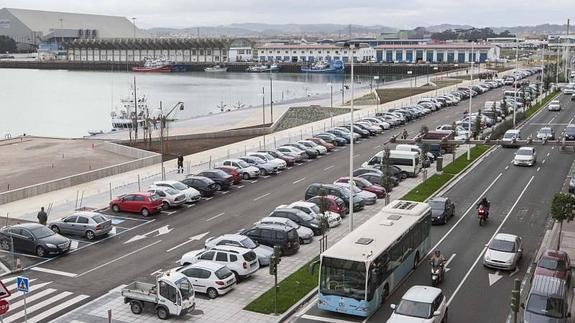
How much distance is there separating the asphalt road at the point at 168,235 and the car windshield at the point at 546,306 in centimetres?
522

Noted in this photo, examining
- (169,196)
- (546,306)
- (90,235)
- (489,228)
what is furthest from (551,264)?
(169,196)

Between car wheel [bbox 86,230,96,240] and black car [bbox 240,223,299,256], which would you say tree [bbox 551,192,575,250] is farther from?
car wheel [bbox 86,230,96,240]

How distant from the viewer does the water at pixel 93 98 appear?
10549 centimetres

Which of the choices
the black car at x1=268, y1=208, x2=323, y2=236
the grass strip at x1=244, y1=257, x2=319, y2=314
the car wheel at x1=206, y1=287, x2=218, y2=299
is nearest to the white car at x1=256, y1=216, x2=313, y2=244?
the black car at x1=268, y1=208, x2=323, y2=236

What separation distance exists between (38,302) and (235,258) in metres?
7.07

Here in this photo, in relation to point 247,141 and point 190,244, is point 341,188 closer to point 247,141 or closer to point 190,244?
point 190,244

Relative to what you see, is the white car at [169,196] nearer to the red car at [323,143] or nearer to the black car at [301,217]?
the black car at [301,217]

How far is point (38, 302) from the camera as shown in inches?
930

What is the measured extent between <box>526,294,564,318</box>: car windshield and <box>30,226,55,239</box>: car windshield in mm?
19912

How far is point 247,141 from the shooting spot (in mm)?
64125

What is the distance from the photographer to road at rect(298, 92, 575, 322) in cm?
2284

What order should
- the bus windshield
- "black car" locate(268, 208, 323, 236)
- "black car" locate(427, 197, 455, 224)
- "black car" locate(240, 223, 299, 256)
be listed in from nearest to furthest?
the bus windshield
"black car" locate(240, 223, 299, 256)
"black car" locate(268, 208, 323, 236)
"black car" locate(427, 197, 455, 224)

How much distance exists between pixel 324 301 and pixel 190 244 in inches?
419

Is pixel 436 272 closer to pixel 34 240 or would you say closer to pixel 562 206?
pixel 562 206
